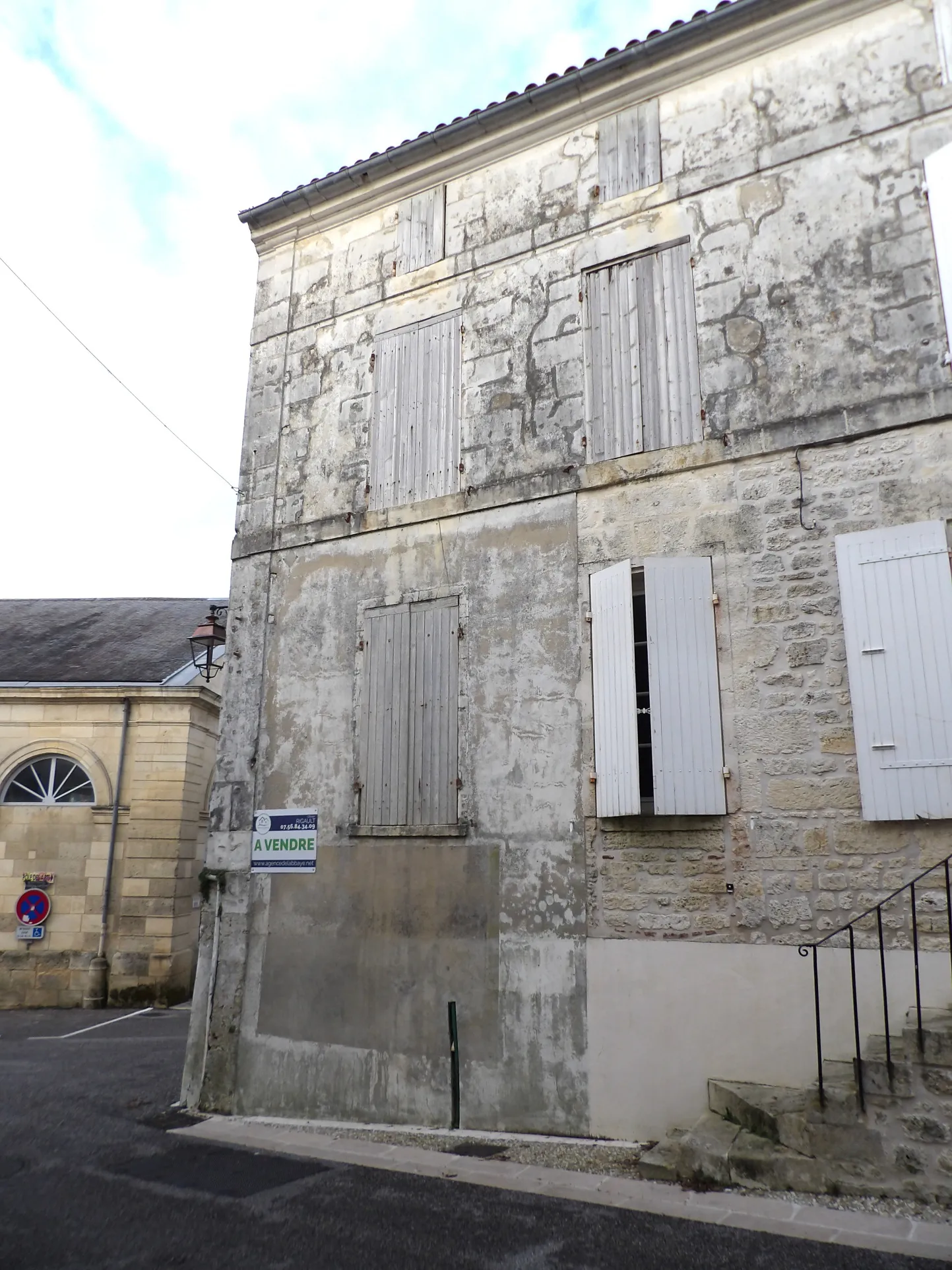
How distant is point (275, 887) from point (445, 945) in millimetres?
1690

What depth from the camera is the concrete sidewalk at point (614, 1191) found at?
13.6ft

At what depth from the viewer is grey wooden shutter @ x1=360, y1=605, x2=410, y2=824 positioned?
725 centimetres

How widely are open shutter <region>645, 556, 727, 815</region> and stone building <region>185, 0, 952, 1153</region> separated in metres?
0.03

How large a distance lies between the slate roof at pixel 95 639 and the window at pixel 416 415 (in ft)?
29.7

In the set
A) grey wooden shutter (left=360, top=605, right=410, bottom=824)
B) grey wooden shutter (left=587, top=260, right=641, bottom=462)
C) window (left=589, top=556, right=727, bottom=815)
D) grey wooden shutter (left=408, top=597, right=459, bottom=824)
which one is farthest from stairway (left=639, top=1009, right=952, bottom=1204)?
grey wooden shutter (left=587, top=260, right=641, bottom=462)

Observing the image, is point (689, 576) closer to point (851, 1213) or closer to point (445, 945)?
point (445, 945)

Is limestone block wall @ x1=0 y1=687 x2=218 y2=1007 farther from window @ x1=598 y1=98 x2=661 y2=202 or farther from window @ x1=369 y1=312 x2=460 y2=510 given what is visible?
window @ x1=598 y1=98 x2=661 y2=202

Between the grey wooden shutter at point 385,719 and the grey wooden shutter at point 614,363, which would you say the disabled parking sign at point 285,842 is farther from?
the grey wooden shutter at point 614,363

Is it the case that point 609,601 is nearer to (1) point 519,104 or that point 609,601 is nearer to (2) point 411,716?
(2) point 411,716

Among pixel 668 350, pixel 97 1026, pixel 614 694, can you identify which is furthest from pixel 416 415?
pixel 97 1026

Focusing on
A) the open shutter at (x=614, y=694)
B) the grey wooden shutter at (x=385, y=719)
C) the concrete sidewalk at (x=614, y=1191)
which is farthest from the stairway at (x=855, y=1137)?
the grey wooden shutter at (x=385, y=719)

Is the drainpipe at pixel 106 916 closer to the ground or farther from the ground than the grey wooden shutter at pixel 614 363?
closer to the ground

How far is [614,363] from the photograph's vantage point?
280 inches

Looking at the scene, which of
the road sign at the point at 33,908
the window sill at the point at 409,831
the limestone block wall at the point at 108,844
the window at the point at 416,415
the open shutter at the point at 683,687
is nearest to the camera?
the open shutter at the point at 683,687
